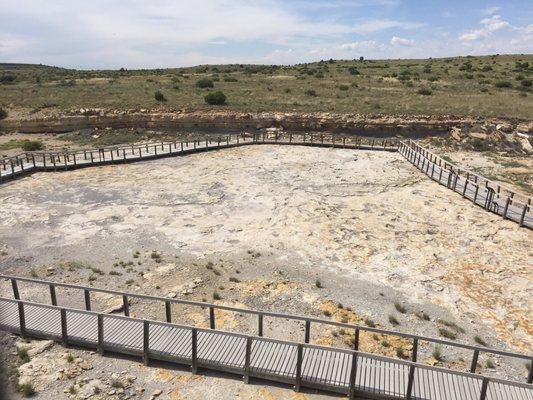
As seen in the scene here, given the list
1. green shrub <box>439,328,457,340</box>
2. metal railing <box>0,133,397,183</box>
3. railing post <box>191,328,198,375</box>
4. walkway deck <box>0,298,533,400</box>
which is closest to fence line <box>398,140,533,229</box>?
metal railing <box>0,133,397,183</box>

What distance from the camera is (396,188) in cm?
2314

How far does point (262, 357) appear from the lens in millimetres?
8992

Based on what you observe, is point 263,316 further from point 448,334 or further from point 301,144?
point 301,144

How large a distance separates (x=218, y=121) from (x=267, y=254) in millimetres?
25884

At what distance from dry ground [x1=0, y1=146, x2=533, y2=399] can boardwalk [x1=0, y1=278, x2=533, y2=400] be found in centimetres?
32

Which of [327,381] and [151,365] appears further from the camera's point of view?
[151,365]

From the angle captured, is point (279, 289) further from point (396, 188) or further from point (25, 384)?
point (396, 188)

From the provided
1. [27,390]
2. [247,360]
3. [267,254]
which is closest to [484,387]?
[247,360]

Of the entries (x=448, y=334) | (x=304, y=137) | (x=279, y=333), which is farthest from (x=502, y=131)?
(x=279, y=333)

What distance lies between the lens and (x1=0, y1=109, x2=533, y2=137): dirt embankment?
38.5 m

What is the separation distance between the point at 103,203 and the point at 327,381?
48.9ft

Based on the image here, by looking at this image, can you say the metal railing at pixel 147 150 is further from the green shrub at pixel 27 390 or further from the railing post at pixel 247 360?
the railing post at pixel 247 360

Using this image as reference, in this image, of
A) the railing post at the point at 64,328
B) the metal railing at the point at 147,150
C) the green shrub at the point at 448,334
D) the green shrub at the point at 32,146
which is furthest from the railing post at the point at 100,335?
the green shrub at the point at 32,146

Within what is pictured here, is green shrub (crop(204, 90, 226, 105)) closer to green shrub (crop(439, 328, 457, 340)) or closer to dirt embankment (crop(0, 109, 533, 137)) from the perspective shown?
dirt embankment (crop(0, 109, 533, 137))
